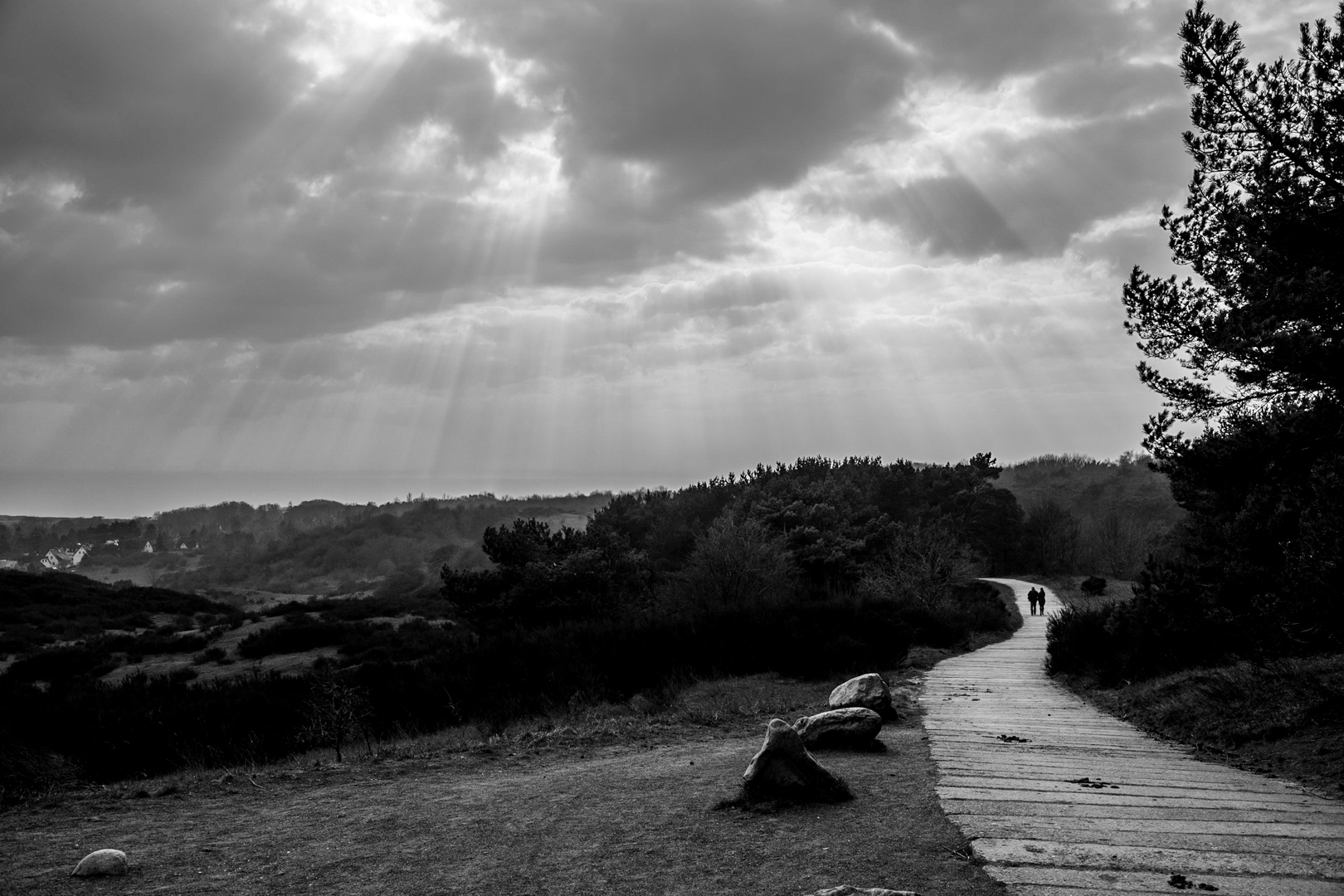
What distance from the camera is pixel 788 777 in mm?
5621

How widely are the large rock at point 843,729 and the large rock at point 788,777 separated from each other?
176cm

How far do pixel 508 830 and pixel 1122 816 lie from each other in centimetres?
371

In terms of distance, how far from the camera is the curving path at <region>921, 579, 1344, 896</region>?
156 inches

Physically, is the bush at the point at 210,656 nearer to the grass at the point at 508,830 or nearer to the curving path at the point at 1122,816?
the grass at the point at 508,830

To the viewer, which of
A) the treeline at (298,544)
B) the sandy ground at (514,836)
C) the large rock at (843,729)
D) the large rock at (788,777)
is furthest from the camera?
the treeline at (298,544)

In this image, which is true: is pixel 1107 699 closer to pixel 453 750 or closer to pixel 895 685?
pixel 895 685

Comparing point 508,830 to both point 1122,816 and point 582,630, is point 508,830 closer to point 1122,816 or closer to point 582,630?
point 1122,816

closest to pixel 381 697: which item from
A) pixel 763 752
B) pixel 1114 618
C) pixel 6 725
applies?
pixel 6 725

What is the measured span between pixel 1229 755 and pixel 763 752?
15.6ft

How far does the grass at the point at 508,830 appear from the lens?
14.3 feet

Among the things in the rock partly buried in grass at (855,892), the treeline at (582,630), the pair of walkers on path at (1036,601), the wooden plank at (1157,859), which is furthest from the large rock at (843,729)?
the pair of walkers on path at (1036,601)

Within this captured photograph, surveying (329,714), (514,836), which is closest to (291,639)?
(329,714)

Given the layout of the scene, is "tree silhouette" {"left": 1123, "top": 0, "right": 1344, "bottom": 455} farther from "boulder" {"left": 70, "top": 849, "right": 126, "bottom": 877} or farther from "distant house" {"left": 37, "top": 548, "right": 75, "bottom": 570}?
→ "distant house" {"left": 37, "top": 548, "right": 75, "bottom": 570}

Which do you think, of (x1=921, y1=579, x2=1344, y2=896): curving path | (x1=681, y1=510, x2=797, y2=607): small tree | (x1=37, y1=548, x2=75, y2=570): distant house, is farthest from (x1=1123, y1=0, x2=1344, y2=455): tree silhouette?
(x1=37, y1=548, x2=75, y2=570): distant house
